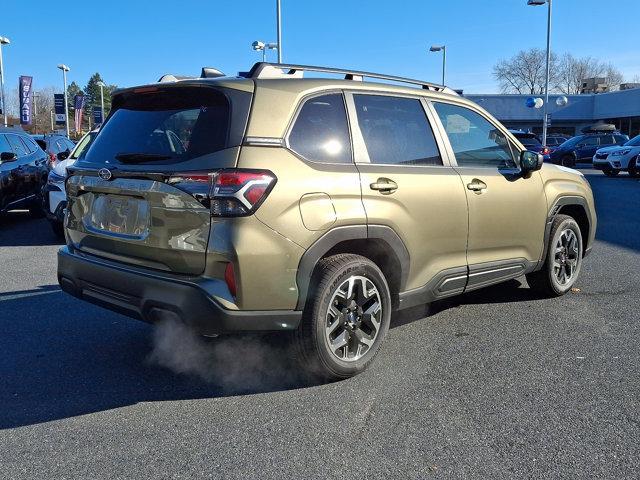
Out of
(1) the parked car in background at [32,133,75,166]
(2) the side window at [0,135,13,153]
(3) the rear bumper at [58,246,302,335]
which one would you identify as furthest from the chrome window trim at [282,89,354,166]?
(1) the parked car in background at [32,133,75,166]

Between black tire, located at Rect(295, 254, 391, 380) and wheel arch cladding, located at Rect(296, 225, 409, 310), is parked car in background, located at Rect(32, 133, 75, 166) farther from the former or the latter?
black tire, located at Rect(295, 254, 391, 380)

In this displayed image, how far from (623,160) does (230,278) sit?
75.9 feet

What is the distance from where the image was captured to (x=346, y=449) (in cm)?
301

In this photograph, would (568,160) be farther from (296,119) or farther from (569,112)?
(296,119)

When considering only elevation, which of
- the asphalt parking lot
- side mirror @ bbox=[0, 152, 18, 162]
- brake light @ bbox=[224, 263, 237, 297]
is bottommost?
the asphalt parking lot

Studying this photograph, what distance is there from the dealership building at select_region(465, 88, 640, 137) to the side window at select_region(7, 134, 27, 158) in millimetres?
46987

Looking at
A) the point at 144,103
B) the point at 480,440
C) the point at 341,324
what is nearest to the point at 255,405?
the point at 341,324

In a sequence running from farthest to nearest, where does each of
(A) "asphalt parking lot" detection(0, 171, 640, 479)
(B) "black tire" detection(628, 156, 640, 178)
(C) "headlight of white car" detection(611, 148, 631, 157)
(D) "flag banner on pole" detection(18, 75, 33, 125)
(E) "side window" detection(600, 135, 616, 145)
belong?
(D) "flag banner on pole" detection(18, 75, 33, 125) → (E) "side window" detection(600, 135, 616, 145) → (C) "headlight of white car" detection(611, 148, 631, 157) → (B) "black tire" detection(628, 156, 640, 178) → (A) "asphalt parking lot" detection(0, 171, 640, 479)

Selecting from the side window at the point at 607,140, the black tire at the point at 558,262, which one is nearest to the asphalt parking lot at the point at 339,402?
the black tire at the point at 558,262

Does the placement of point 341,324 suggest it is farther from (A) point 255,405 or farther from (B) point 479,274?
(B) point 479,274

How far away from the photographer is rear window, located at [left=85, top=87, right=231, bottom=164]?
3.41m

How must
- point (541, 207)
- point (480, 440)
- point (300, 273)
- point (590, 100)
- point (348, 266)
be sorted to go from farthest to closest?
point (590, 100) → point (541, 207) → point (348, 266) → point (300, 273) → point (480, 440)

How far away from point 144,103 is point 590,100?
60.1 metres

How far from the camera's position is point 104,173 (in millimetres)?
3707
